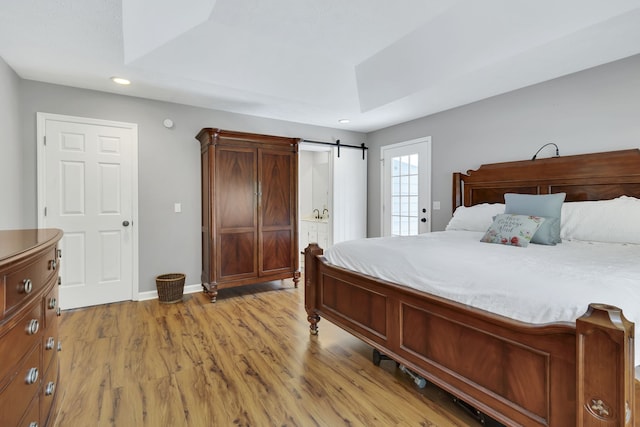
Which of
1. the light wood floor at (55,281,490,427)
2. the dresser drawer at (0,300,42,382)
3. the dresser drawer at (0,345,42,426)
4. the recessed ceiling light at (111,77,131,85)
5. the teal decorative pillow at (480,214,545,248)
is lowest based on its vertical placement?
the light wood floor at (55,281,490,427)

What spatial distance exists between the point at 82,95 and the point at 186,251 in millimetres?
2028

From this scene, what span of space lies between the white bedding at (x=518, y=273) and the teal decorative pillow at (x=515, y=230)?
0.38 feet

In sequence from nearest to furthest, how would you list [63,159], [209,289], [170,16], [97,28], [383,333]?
[383,333], [97,28], [170,16], [63,159], [209,289]

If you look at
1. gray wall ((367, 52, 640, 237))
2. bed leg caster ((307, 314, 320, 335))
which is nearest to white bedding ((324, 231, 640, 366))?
bed leg caster ((307, 314, 320, 335))

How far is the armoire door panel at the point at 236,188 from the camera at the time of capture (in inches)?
149

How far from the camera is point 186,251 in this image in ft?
13.3

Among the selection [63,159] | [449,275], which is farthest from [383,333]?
[63,159]

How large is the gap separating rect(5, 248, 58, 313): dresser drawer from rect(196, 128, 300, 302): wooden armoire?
2.21 m

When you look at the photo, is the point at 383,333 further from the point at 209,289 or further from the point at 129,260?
the point at 129,260

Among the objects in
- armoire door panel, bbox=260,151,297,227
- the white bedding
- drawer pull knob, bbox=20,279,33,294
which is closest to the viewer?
drawer pull knob, bbox=20,279,33,294

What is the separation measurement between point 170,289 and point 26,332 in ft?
8.47

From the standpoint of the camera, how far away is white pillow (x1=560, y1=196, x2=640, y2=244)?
7.71 ft

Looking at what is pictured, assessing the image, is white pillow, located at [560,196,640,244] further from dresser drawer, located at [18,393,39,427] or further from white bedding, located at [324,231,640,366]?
dresser drawer, located at [18,393,39,427]

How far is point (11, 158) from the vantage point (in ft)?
9.59
